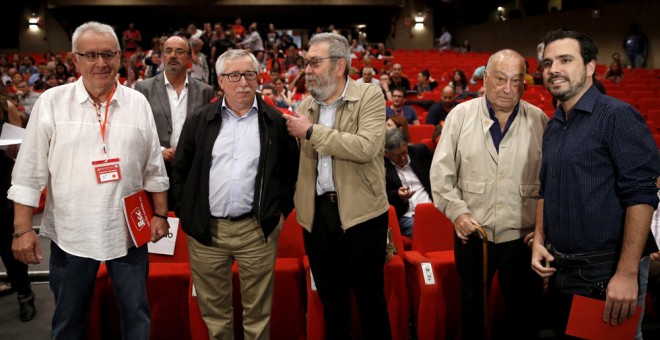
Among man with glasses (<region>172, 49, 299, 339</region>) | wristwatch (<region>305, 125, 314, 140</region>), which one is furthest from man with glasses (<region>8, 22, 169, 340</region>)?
wristwatch (<region>305, 125, 314, 140</region>)

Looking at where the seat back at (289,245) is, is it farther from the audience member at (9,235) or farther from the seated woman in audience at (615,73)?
the seated woman in audience at (615,73)

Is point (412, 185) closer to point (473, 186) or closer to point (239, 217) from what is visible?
point (473, 186)

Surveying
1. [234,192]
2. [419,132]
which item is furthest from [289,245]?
[419,132]

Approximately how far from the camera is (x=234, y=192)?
1.95m

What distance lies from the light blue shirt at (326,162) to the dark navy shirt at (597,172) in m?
0.80

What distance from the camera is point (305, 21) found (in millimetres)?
18344

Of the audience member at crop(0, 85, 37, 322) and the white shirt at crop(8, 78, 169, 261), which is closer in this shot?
the white shirt at crop(8, 78, 169, 261)

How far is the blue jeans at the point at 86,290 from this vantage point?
175 cm

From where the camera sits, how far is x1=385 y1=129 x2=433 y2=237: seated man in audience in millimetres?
2842

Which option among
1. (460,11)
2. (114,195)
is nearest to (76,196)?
(114,195)

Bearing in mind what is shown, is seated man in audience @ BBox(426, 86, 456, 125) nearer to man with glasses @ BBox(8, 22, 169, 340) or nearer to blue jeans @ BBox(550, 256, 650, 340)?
blue jeans @ BBox(550, 256, 650, 340)

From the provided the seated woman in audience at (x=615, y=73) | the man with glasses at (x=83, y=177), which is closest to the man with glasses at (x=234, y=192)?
the man with glasses at (x=83, y=177)

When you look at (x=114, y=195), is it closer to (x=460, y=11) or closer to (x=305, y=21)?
(x=305, y=21)

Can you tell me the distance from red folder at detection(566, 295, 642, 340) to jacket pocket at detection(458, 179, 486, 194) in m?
0.52
